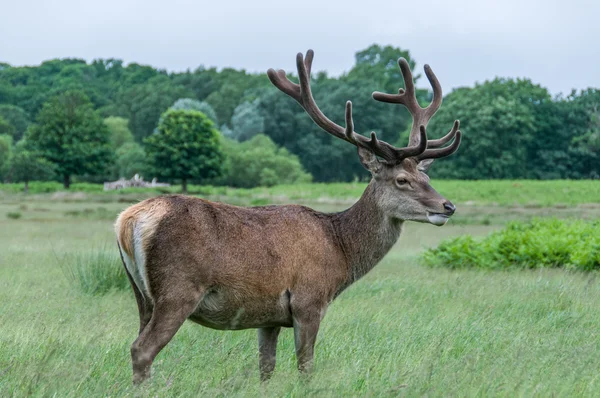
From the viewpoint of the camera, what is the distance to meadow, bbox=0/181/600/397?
5250mm

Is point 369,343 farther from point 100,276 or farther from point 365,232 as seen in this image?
point 100,276

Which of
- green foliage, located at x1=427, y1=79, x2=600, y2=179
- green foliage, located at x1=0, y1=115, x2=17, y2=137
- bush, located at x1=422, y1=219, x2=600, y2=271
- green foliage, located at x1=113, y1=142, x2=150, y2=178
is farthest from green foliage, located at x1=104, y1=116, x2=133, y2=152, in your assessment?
bush, located at x1=422, y1=219, x2=600, y2=271

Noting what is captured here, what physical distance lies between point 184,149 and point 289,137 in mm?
26107

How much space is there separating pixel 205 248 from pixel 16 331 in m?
2.57

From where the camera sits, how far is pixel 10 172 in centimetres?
6072

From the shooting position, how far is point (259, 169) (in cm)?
7394

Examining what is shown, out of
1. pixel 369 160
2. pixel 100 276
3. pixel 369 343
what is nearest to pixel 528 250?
pixel 100 276

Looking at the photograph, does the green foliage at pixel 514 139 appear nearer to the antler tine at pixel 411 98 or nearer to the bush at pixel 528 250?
the bush at pixel 528 250

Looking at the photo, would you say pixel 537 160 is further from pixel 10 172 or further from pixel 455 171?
pixel 10 172

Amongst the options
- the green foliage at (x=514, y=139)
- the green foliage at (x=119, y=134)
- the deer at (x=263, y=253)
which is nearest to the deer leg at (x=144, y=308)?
the deer at (x=263, y=253)

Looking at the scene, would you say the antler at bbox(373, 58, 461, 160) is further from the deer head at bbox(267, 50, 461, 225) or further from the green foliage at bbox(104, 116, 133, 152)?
the green foliage at bbox(104, 116, 133, 152)

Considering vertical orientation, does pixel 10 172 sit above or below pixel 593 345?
below

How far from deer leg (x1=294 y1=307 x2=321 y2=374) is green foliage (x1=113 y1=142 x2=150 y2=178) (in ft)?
200

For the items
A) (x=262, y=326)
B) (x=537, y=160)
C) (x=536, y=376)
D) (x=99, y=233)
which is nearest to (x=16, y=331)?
(x=262, y=326)
